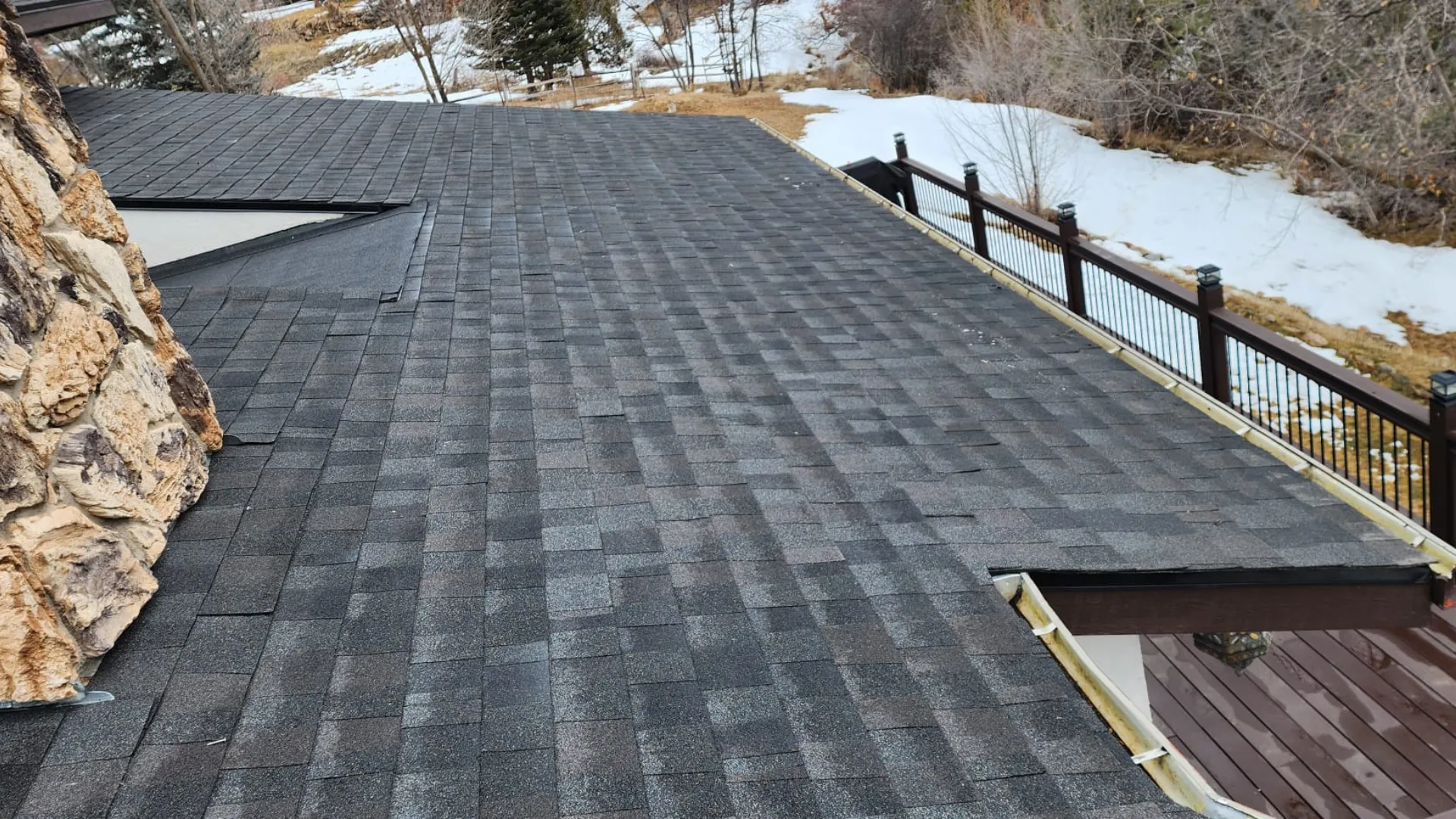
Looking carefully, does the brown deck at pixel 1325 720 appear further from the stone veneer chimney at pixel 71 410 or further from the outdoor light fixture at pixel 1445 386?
the stone veneer chimney at pixel 71 410

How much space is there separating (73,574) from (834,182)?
8813 mm

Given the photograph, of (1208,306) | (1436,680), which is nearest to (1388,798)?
(1436,680)

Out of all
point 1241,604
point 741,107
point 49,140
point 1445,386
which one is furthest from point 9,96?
point 741,107

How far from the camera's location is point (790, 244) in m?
8.22

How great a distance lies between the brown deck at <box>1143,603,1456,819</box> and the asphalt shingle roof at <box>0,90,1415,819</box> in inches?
104

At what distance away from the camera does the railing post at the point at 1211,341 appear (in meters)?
6.21

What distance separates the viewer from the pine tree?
37.6 meters

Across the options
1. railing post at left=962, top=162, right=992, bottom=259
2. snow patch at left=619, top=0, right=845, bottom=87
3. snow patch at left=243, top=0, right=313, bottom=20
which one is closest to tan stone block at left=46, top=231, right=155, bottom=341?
railing post at left=962, top=162, right=992, bottom=259

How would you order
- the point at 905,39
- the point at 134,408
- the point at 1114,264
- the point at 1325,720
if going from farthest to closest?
the point at 905,39 < the point at 1114,264 < the point at 1325,720 < the point at 134,408

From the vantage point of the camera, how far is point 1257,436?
4832 mm

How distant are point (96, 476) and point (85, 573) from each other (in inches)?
12.5

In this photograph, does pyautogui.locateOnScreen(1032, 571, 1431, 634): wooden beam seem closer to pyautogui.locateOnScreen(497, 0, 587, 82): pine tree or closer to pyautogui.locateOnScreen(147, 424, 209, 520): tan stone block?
pyautogui.locateOnScreen(147, 424, 209, 520): tan stone block

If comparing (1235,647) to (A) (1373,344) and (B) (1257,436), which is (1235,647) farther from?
(A) (1373,344)

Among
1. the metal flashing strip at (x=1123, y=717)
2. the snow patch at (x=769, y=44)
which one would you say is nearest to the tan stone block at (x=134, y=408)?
the metal flashing strip at (x=1123, y=717)
